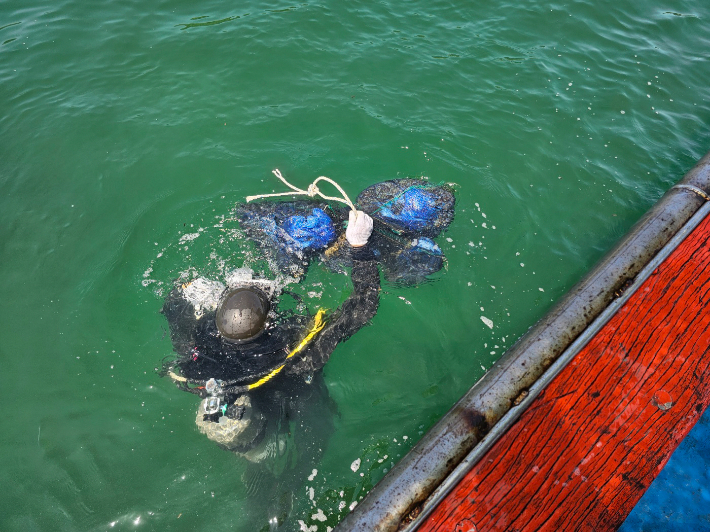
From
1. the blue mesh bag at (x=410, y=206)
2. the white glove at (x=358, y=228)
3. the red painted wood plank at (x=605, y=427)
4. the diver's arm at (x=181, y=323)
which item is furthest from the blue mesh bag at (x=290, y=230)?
the red painted wood plank at (x=605, y=427)

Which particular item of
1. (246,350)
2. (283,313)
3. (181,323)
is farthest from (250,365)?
(181,323)

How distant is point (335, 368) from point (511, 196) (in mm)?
3632

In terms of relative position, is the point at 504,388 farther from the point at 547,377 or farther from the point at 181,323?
the point at 181,323

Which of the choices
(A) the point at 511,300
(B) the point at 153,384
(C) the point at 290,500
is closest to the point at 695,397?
(A) the point at 511,300

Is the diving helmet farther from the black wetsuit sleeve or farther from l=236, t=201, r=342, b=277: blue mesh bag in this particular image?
l=236, t=201, r=342, b=277: blue mesh bag

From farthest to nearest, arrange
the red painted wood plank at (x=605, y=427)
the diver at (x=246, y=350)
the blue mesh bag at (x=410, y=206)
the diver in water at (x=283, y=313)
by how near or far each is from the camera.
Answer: the blue mesh bag at (x=410, y=206)
the diver in water at (x=283, y=313)
the diver at (x=246, y=350)
the red painted wood plank at (x=605, y=427)

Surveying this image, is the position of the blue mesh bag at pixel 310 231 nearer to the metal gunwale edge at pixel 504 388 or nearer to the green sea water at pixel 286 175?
the green sea water at pixel 286 175

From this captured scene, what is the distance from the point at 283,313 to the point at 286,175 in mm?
2537

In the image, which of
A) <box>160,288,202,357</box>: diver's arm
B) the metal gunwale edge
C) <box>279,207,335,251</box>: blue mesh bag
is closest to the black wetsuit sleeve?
<box>279,207,335,251</box>: blue mesh bag

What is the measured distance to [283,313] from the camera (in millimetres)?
4730

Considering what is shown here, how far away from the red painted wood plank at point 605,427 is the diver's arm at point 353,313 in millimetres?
1922

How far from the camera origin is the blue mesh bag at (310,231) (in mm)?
5059

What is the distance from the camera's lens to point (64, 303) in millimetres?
5195

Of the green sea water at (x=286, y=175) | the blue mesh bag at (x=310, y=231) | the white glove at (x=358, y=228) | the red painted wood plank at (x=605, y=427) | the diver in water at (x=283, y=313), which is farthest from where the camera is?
the blue mesh bag at (x=310, y=231)
